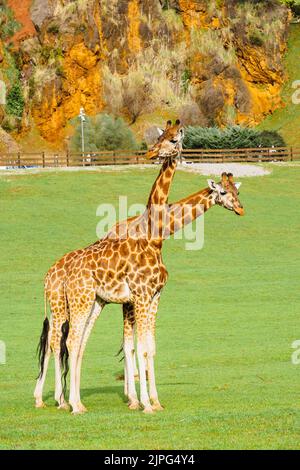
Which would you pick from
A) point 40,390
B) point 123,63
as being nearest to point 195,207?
point 40,390

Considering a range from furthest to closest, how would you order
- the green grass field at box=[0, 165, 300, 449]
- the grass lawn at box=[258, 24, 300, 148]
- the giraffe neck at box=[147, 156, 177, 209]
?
the grass lawn at box=[258, 24, 300, 148], the giraffe neck at box=[147, 156, 177, 209], the green grass field at box=[0, 165, 300, 449]

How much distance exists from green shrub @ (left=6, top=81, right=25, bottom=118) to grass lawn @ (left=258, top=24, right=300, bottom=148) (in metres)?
23.8

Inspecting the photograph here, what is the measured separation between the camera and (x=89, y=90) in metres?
112

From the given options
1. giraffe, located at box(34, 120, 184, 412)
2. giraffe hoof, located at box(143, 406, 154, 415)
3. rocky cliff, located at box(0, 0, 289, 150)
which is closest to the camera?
giraffe hoof, located at box(143, 406, 154, 415)

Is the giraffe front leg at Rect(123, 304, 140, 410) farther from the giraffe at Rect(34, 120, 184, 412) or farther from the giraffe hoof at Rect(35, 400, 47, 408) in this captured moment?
the giraffe hoof at Rect(35, 400, 47, 408)

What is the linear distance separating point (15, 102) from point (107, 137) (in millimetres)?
15525

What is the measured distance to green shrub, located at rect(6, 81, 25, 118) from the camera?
111m

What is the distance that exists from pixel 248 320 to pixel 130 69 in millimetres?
81313

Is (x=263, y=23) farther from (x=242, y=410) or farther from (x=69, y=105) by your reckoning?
(x=242, y=410)

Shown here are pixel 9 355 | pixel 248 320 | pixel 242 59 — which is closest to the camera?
pixel 9 355

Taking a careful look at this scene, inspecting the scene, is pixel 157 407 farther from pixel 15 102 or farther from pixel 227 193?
pixel 15 102

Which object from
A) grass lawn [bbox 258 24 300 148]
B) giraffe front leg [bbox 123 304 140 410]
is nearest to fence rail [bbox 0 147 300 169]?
grass lawn [bbox 258 24 300 148]

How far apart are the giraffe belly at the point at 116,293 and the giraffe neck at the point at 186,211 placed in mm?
1131

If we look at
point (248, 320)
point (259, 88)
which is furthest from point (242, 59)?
point (248, 320)
